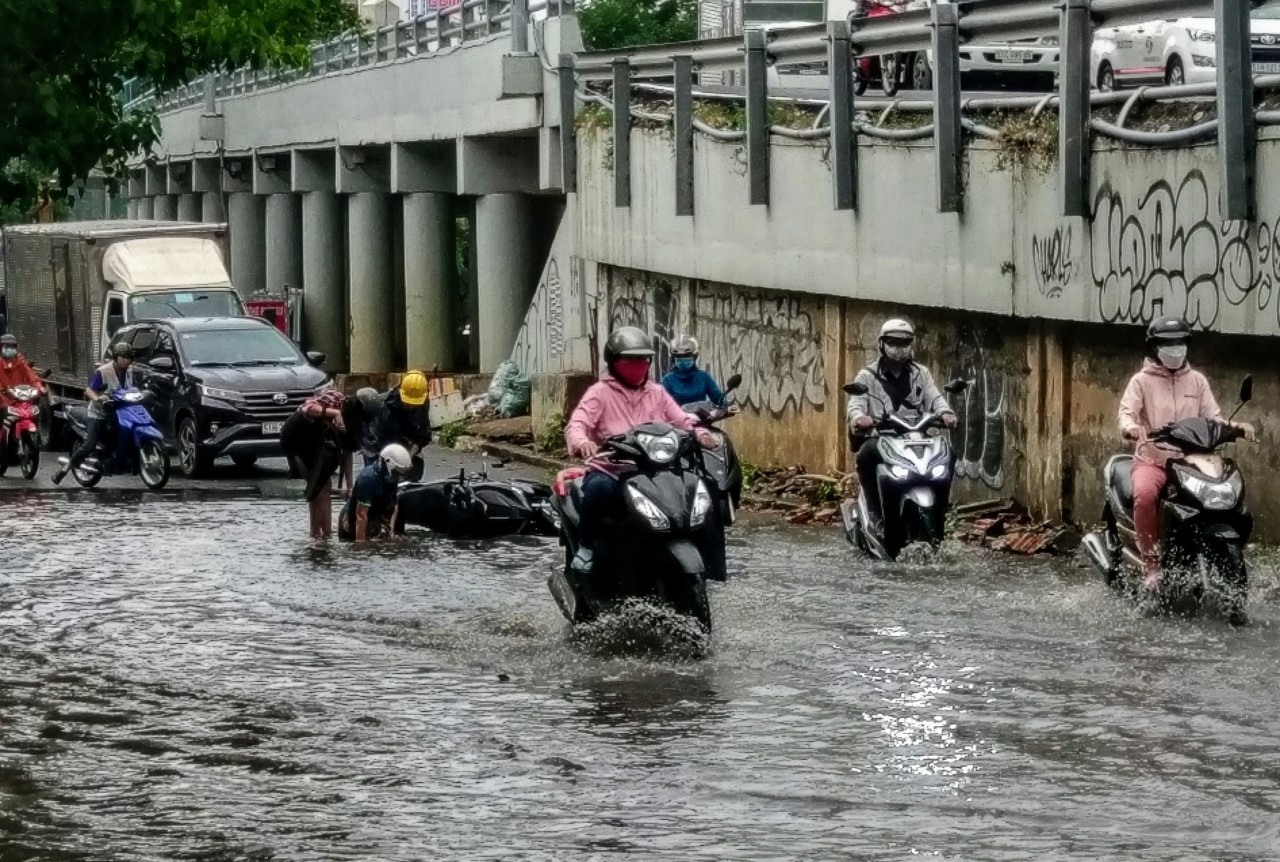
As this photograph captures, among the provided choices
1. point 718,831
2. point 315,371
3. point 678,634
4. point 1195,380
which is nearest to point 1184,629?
point 1195,380

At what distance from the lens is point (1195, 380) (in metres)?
12.4

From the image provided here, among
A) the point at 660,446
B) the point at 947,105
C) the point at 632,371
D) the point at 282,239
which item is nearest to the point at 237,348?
the point at 947,105

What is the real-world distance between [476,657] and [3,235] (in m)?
28.5

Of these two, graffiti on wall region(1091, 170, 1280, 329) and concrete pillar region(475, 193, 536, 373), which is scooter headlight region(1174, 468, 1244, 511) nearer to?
graffiti on wall region(1091, 170, 1280, 329)

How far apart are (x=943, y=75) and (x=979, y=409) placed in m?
2.45

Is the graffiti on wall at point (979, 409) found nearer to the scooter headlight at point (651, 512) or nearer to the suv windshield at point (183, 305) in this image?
the scooter headlight at point (651, 512)

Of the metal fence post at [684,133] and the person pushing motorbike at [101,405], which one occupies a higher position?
the metal fence post at [684,133]

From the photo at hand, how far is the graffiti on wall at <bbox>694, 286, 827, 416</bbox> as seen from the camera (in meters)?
21.8

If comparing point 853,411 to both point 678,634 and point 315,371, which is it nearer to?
point 678,634

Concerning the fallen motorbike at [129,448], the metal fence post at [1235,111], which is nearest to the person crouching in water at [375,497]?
the metal fence post at [1235,111]

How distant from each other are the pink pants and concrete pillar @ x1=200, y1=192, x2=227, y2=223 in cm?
4956

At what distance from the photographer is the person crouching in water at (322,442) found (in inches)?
697

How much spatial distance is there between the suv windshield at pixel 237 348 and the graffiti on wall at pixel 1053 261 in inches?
466

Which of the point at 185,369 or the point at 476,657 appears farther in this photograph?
the point at 185,369
